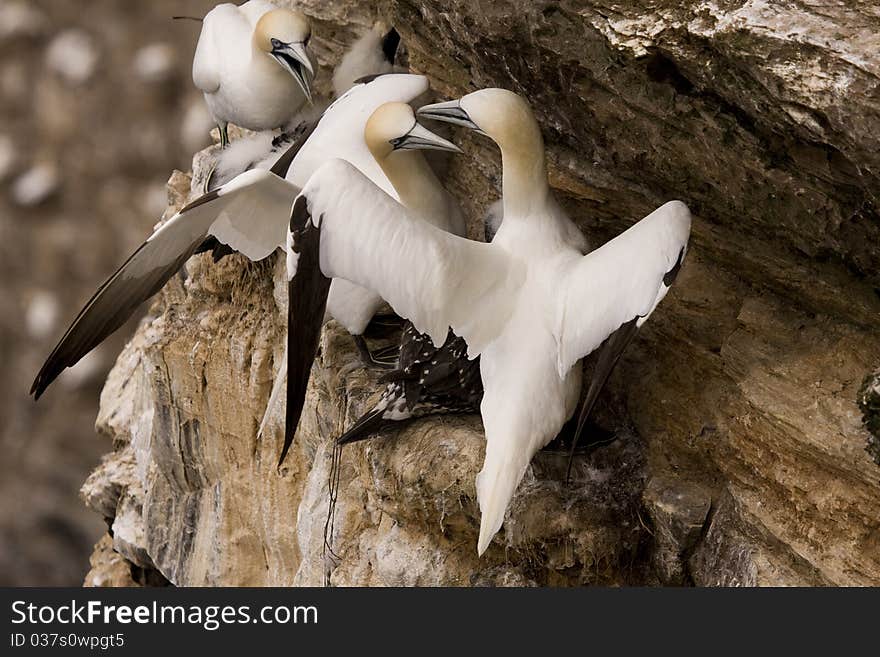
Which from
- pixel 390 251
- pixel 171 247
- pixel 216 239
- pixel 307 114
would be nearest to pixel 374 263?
pixel 390 251

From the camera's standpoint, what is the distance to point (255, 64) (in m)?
4.81

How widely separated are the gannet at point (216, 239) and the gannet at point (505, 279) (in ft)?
1.66

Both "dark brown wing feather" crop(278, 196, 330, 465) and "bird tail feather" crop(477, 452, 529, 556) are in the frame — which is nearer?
"bird tail feather" crop(477, 452, 529, 556)

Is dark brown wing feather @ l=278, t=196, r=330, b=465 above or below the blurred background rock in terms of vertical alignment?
above

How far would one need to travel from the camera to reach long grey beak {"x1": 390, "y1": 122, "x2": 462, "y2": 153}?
383 centimetres

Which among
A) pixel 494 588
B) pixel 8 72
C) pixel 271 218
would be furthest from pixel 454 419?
pixel 8 72

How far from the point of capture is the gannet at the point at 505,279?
3326 mm

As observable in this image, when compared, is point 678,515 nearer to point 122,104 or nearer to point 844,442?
point 844,442

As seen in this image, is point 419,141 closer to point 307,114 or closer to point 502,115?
point 502,115

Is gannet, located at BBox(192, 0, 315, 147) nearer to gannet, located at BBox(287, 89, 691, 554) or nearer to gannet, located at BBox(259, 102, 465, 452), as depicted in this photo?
gannet, located at BBox(259, 102, 465, 452)

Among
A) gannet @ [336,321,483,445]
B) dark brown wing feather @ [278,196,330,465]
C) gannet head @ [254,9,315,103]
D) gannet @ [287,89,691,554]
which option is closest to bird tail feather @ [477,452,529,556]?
gannet @ [287,89,691,554]

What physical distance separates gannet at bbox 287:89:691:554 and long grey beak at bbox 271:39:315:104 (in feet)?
3.56

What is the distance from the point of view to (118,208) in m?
12.1

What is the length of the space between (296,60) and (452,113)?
3.68 feet
